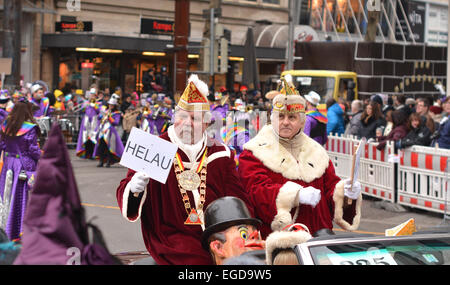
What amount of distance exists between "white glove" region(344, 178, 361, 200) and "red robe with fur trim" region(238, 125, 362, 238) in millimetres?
60

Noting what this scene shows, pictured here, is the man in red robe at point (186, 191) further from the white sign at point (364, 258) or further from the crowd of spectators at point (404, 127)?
the crowd of spectators at point (404, 127)

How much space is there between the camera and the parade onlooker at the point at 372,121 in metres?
13.6

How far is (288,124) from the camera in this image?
5418 mm

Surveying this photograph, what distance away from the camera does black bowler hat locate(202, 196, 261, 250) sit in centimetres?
397

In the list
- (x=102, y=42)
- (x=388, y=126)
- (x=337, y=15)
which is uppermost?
(x=337, y=15)

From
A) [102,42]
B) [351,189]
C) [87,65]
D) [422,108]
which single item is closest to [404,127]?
[422,108]

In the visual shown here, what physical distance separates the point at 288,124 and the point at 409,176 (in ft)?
22.9

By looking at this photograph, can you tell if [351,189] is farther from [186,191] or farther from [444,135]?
[444,135]

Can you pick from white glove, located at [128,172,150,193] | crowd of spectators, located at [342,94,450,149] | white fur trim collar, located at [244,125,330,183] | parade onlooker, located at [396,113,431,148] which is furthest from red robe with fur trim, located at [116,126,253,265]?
parade onlooker, located at [396,113,431,148]

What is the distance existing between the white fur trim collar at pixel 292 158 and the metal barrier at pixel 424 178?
6005mm

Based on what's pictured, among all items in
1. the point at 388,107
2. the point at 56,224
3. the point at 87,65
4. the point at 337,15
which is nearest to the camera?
the point at 56,224

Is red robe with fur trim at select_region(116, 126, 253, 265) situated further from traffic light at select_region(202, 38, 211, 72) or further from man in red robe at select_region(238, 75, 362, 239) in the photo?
traffic light at select_region(202, 38, 211, 72)

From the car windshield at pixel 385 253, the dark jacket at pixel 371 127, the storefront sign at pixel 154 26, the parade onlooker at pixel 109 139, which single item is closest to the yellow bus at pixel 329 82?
the parade onlooker at pixel 109 139
